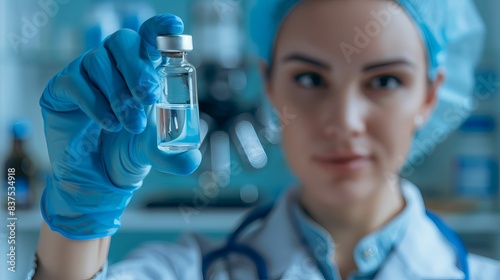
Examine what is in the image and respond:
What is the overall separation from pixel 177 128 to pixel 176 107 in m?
0.02

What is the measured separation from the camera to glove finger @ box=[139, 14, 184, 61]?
61 centimetres

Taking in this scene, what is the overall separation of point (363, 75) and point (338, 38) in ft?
0.22

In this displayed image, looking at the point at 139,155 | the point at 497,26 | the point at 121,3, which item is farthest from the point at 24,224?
the point at 497,26

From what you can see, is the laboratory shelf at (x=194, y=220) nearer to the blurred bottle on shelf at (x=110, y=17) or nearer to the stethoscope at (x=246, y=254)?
the blurred bottle on shelf at (x=110, y=17)

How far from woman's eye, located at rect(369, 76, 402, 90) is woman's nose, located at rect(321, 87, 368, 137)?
33 mm

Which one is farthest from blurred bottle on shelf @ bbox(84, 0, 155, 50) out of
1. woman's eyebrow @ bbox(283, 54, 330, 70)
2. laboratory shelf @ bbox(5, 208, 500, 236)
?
woman's eyebrow @ bbox(283, 54, 330, 70)

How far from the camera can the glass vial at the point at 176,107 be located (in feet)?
2.09

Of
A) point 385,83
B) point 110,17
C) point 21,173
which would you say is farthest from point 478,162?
point 21,173

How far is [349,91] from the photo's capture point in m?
0.93

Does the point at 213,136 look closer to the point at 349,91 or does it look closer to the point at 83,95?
the point at 349,91

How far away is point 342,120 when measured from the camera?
92 centimetres

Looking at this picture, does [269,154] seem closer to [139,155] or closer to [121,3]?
[121,3]

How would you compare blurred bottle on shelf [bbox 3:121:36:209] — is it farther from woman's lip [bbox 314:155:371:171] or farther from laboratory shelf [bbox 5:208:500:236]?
woman's lip [bbox 314:155:371:171]

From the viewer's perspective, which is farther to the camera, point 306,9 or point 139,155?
point 306,9
